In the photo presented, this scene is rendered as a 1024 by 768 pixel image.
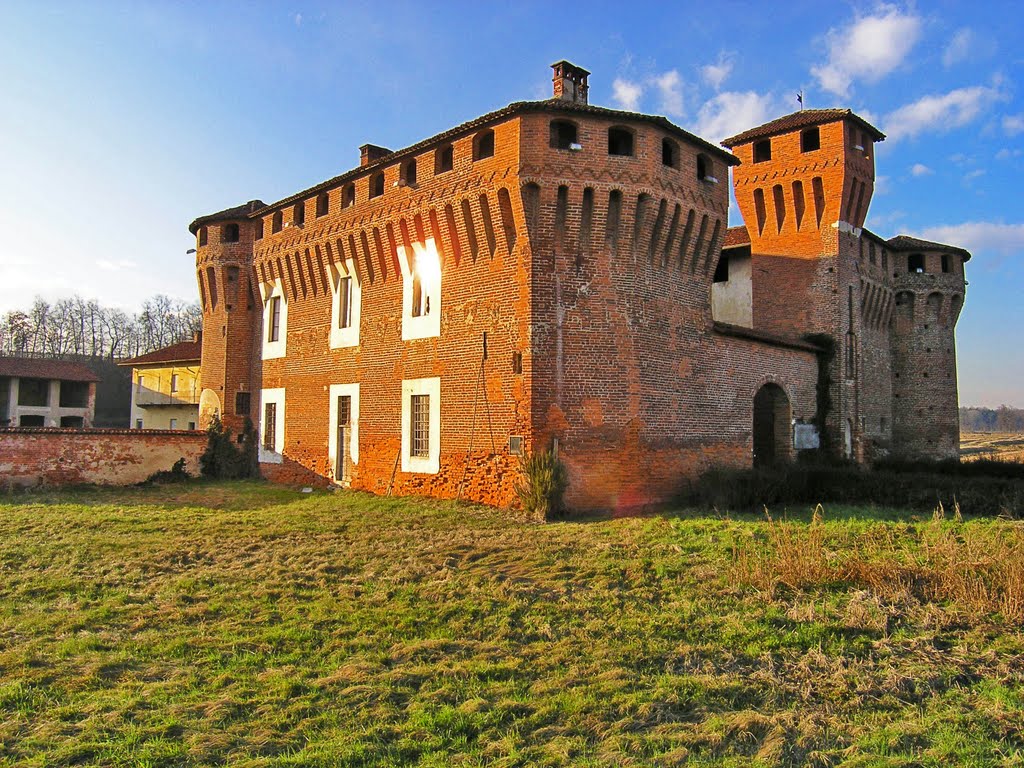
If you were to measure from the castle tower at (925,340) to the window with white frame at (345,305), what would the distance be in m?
19.7

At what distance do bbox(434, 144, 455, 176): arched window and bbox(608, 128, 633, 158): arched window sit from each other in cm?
354

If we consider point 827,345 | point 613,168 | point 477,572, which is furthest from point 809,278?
point 477,572

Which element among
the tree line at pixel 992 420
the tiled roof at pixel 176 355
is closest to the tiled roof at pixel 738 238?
the tiled roof at pixel 176 355

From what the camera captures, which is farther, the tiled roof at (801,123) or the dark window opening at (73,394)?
the dark window opening at (73,394)

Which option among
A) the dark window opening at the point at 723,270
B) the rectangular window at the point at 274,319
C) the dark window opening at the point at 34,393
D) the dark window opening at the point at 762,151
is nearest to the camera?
the rectangular window at the point at 274,319

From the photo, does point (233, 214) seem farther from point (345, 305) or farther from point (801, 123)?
point (801, 123)

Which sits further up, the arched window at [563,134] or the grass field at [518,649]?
the arched window at [563,134]

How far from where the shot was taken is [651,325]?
14.4 meters

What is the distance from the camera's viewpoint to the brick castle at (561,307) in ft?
44.9

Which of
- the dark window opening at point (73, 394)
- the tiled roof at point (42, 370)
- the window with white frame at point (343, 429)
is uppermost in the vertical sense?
the tiled roof at point (42, 370)

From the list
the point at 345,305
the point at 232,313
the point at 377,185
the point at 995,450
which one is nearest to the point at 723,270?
the point at 377,185

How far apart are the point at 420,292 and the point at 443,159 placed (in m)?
3.11

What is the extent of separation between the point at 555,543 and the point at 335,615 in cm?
426

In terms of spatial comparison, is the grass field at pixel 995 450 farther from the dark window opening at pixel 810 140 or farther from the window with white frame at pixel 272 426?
the window with white frame at pixel 272 426
